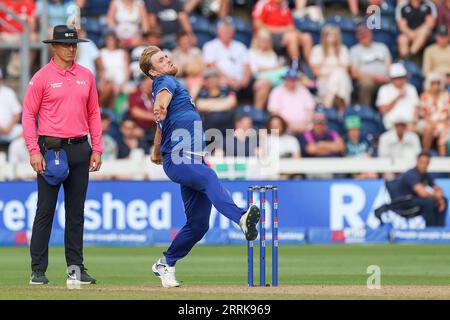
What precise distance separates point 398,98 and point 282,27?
261 cm

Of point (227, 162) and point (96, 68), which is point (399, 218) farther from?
point (96, 68)

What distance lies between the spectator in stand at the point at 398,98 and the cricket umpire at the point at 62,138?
10.1 m

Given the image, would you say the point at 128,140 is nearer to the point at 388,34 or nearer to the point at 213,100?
the point at 213,100

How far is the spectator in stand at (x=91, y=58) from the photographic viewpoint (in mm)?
21453

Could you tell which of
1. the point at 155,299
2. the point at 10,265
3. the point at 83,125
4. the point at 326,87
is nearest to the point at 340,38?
the point at 326,87

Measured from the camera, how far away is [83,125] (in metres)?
11.5

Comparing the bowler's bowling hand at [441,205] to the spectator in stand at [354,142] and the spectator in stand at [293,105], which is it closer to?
the spectator in stand at [354,142]

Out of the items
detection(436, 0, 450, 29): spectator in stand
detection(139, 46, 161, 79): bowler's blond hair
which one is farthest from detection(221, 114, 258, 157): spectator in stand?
detection(139, 46, 161, 79): bowler's blond hair

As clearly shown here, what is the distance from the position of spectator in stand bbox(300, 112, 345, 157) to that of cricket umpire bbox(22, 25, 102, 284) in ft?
29.3

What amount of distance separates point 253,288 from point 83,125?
2165mm

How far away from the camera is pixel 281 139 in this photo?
20016 millimetres

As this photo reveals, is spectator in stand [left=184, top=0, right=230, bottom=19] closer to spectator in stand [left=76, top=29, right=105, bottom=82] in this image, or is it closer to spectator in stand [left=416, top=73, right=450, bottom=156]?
spectator in stand [left=76, top=29, right=105, bottom=82]

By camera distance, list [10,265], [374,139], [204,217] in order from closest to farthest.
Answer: [204,217], [10,265], [374,139]

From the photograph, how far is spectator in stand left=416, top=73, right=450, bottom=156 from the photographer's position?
2053cm
